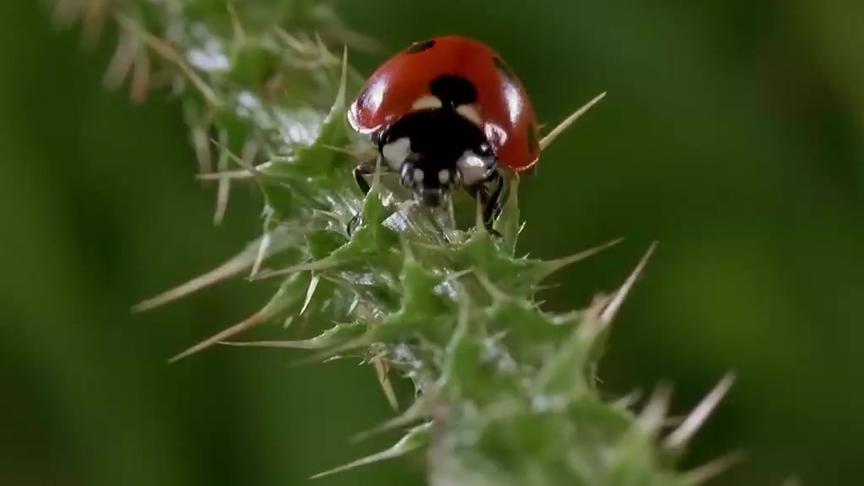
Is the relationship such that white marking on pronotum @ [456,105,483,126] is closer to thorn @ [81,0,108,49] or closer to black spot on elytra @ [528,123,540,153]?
black spot on elytra @ [528,123,540,153]

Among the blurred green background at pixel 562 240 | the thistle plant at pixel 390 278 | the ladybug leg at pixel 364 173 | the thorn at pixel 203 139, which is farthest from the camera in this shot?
the blurred green background at pixel 562 240

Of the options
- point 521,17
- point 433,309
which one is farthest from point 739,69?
point 433,309

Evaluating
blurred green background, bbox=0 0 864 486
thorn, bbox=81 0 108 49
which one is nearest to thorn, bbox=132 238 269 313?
thorn, bbox=81 0 108 49

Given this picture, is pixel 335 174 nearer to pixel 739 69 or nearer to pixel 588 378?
pixel 588 378

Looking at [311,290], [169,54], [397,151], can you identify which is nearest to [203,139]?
[169,54]

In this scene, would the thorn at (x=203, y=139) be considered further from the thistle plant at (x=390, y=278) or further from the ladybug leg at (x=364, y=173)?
the ladybug leg at (x=364, y=173)

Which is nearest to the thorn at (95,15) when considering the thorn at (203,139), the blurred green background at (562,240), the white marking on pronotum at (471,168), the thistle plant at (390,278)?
the thistle plant at (390,278)
